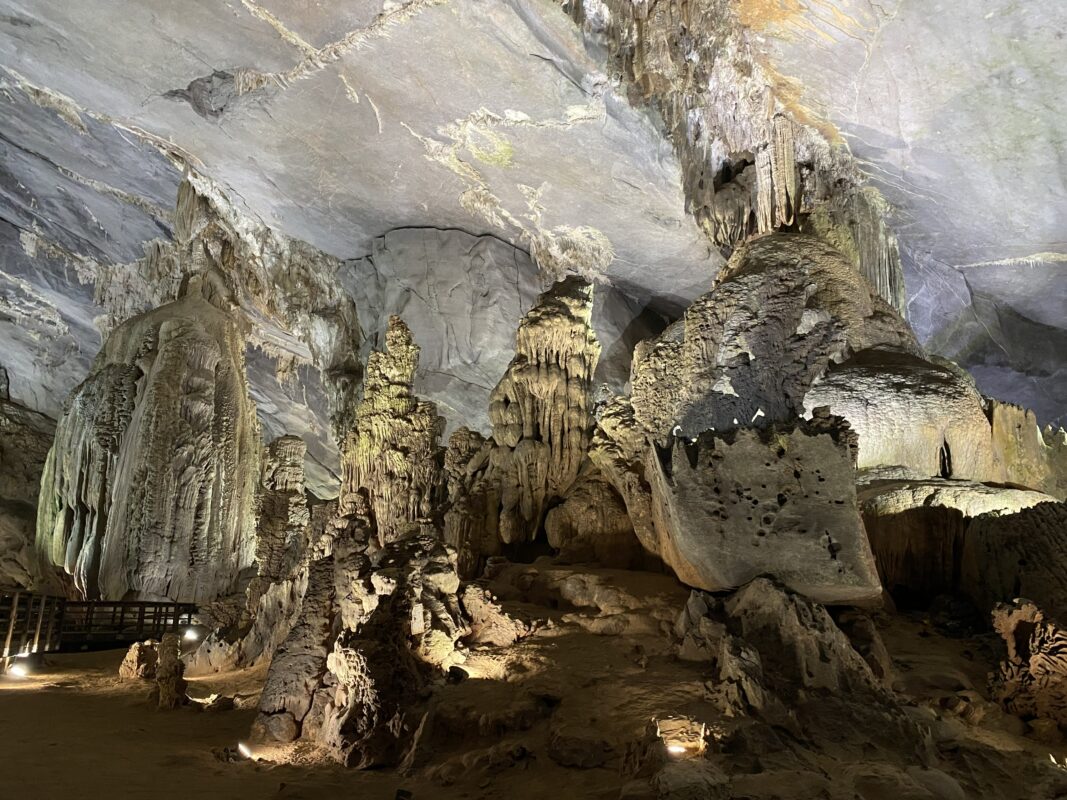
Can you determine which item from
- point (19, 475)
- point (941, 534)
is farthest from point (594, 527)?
point (19, 475)

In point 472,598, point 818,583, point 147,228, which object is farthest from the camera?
point 147,228

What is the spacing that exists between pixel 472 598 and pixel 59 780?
117 inches

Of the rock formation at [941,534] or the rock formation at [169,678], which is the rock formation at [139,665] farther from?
the rock formation at [941,534]

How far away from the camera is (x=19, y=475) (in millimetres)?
19844

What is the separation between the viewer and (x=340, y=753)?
5.11 metres

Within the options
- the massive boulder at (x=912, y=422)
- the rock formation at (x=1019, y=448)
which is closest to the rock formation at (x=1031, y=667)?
the massive boulder at (x=912, y=422)

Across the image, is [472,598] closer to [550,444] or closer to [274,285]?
[550,444]

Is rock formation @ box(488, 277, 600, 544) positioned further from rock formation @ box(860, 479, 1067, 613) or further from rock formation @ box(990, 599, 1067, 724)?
rock formation @ box(990, 599, 1067, 724)

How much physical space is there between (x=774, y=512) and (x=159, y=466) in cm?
1122

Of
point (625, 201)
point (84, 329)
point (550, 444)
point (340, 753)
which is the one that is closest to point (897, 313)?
point (625, 201)

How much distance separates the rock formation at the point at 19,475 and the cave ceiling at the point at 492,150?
5.01 metres

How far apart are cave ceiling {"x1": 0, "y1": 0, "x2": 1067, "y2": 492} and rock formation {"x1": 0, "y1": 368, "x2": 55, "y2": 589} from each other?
5012 millimetres

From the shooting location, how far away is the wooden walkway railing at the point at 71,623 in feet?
31.0

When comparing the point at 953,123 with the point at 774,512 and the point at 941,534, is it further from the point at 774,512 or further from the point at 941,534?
the point at 774,512
